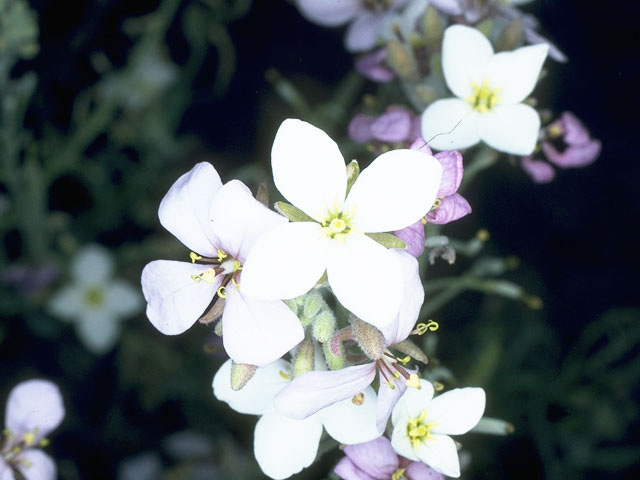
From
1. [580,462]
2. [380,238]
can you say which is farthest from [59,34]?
[580,462]

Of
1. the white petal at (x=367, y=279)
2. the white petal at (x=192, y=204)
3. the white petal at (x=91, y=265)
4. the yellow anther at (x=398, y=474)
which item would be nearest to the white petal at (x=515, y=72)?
the white petal at (x=367, y=279)

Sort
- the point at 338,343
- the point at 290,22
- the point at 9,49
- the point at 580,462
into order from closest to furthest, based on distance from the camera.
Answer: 1. the point at 338,343
2. the point at 9,49
3. the point at 580,462
4. the point at 290,22

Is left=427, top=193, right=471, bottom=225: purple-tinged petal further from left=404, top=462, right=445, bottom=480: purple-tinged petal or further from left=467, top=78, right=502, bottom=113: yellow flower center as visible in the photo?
left=404, top=462, right=445, bottom=480: purple-tinged petal

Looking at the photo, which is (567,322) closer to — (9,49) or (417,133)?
(417,133)

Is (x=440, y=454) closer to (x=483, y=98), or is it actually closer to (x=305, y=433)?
(x=305, y=433)

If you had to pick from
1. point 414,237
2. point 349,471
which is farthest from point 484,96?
point 349,471
